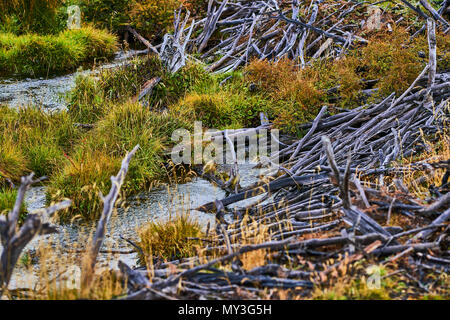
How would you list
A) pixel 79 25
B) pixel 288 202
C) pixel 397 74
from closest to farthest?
1. pixel 288 202
2. pixel 397 74
3. pixel 79 25

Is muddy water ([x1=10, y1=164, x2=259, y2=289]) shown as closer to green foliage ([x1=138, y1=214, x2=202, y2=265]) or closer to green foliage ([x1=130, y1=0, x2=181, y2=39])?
green foliage ([x1=138, y1=214, x2=202, y2=265])

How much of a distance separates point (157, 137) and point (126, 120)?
528 millimetres

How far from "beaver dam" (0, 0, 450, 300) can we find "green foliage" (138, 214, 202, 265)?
0.8 inches

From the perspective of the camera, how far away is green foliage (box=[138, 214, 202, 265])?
17.0 ft

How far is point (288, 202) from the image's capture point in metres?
5.54

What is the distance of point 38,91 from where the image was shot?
10766 mm

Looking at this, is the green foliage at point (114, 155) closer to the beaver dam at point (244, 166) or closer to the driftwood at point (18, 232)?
the beaver dam at point (244, 166)

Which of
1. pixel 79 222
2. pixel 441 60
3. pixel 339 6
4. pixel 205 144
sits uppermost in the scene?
pixel 339 6

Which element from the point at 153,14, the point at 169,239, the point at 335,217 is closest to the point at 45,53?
the point at 153,14

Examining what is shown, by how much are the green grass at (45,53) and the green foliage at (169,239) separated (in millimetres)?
7711

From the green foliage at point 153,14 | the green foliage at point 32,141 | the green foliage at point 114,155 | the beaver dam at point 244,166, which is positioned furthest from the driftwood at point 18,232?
the green foliage at point 153,14
